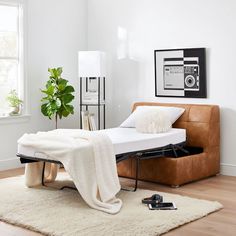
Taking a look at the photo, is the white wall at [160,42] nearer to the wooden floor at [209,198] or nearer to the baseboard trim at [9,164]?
the wooden floor at [209,198]

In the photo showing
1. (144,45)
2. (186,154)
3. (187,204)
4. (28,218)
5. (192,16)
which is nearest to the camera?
(28,218)

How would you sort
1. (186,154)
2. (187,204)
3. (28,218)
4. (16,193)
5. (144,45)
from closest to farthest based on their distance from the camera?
(28,218) < (187,204) < (16,193) < (186,154) < (144,45)

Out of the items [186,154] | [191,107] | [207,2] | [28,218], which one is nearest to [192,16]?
[207,2]

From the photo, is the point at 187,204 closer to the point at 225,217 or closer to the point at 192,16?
the point at 225,217

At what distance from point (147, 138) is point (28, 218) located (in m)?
1.66

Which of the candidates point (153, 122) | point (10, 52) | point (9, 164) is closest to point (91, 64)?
point (10, 52)

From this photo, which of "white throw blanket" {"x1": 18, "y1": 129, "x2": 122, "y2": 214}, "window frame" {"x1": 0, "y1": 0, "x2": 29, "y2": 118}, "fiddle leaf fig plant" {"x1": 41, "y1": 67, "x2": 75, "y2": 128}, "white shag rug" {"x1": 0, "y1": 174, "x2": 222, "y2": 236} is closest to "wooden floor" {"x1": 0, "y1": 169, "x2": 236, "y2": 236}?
"white shag rug" {"x1": 0, "y1": 174, "x2": 222, "y2": 236}

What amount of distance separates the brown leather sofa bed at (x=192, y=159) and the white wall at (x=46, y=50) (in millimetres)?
1488

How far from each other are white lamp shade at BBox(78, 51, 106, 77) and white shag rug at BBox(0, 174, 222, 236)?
208 centimetres

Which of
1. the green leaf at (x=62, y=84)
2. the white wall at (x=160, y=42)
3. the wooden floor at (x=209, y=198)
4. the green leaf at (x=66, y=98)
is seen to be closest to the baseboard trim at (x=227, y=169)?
the white wall at (x=160, y=42)

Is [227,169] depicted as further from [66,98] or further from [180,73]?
[66,98]

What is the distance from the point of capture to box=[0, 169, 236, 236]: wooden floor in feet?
13.1

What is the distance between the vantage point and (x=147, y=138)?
542 centimetres

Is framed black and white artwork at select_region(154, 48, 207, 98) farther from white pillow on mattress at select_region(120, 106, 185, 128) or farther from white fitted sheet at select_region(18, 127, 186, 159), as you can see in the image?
white fitted sheet at select_region(18, 127, 186, 159)
